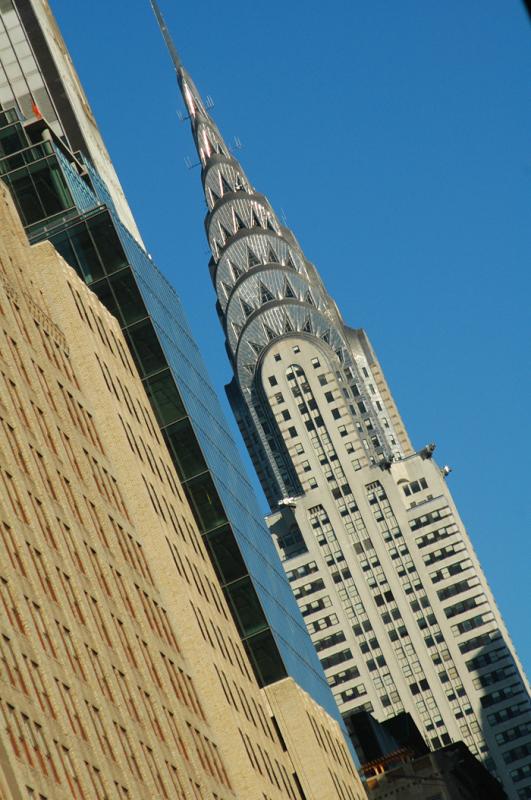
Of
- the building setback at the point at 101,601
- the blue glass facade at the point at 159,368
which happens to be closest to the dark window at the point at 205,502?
the blue glass facade at the point at 159,368

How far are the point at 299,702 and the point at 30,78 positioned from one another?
226 ft

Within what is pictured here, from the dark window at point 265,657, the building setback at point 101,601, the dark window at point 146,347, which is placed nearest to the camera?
the building setback at point 101,601

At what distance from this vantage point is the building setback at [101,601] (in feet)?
199

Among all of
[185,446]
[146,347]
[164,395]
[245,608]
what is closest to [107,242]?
[146,347]

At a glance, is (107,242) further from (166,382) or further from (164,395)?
(164,395)

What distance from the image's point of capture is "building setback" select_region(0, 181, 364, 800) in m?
60.6

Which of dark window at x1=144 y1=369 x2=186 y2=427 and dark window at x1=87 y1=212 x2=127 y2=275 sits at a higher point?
dark window at x1=87 y1=212 x2=127 y2=275

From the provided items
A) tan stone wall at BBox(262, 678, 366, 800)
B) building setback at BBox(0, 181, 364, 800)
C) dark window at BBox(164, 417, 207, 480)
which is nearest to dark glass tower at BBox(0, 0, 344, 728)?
dark window at BBox(164, 417, 207, 480)

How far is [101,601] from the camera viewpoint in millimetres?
72500

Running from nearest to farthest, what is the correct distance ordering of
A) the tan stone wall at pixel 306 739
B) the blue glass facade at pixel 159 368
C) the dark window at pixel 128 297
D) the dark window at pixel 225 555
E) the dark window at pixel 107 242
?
the dark window at pixel 225 555
the tan stone wall at pixel 306 739
the blue glass facade at pixel 159 368
the dark window at pixel 107 242
the dark window at pixel 128 297

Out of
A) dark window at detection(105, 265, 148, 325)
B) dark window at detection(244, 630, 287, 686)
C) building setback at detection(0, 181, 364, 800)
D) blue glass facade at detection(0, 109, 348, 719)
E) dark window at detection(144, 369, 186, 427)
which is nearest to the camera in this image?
building setback at detection(0, 181, 364, 800)

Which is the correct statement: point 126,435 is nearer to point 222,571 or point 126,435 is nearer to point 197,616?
point 197,616

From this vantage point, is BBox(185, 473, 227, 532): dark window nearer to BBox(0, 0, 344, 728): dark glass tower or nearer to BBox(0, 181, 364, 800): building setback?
BBox(0, 0, 344, 728): dark glass tower

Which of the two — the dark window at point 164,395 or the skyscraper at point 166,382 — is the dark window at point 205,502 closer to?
the skyscraper at point 166,382
